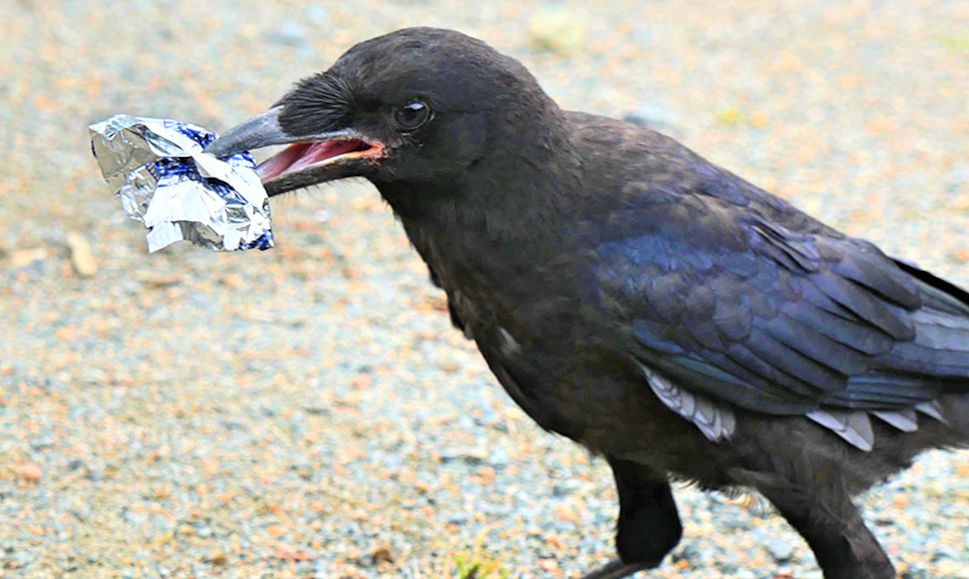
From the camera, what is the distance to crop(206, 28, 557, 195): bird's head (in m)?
3.11

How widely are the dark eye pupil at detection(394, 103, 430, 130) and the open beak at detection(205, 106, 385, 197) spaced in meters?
0.08

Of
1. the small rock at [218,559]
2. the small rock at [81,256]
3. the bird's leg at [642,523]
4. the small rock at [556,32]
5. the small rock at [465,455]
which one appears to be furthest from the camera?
the small rock at [556,32]

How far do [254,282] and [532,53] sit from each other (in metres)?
3.68

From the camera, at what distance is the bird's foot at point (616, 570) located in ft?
13.6

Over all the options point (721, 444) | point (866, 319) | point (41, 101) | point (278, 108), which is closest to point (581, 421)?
point (721, 444)

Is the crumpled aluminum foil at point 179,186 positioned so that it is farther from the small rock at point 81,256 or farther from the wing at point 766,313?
the small rock at point 81,256

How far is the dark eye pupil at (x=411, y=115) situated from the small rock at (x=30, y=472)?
7.00 ft

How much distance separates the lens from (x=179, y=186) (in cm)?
303

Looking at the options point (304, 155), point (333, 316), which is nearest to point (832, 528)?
point (304, 155)

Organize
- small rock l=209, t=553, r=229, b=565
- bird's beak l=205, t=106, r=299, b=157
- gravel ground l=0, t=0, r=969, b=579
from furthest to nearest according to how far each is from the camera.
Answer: gravel ground l=0, t=0, r=969, b=579 < small rock l=209, t=553, r=229, b=565 < bird's beak l=205, t=106, r=299, b=157

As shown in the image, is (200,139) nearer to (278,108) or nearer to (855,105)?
(278,108)

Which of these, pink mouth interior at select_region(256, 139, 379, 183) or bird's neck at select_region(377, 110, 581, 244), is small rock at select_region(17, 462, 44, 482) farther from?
bird's neck at select_region(377, 110, 581, 244)

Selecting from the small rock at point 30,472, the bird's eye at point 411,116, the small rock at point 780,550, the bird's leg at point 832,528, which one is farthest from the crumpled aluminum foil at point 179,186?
the small rock at point 780,550

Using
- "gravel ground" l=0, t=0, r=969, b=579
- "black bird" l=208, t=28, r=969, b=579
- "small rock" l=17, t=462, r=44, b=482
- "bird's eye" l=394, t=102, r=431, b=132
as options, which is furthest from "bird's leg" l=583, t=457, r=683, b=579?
"small rock" l=17, t=462, r=44, b=482
